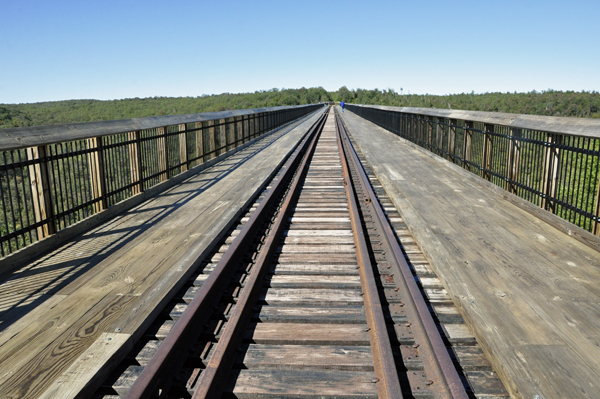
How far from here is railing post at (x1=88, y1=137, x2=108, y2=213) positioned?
747 cm

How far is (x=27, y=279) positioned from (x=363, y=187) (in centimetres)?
654

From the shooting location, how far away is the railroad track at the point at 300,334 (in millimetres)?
3021

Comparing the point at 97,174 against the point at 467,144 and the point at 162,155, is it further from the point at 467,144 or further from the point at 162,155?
the point at 467,144

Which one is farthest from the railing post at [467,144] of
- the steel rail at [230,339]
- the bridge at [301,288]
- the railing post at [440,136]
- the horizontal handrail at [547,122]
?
the steel rail at [230,339]

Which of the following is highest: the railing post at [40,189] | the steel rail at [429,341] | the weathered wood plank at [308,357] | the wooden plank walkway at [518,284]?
the railing post at [40,189]

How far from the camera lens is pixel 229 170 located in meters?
12.7

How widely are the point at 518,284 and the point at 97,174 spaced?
20.8 ft

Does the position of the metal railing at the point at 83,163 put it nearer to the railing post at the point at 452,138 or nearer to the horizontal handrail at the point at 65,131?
the horizontal handrail at the point at 65,131

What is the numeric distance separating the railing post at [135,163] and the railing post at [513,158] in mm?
7054

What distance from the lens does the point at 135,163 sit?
29.2ft

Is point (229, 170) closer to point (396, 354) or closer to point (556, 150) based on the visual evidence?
point (556, 150)

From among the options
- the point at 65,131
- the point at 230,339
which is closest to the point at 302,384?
the point at 230,339

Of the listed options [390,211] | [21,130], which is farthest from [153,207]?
[390,211]

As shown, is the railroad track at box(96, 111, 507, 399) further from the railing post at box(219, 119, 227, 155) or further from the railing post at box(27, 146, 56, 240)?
the railing post at box(219, 119, 227, 155)
